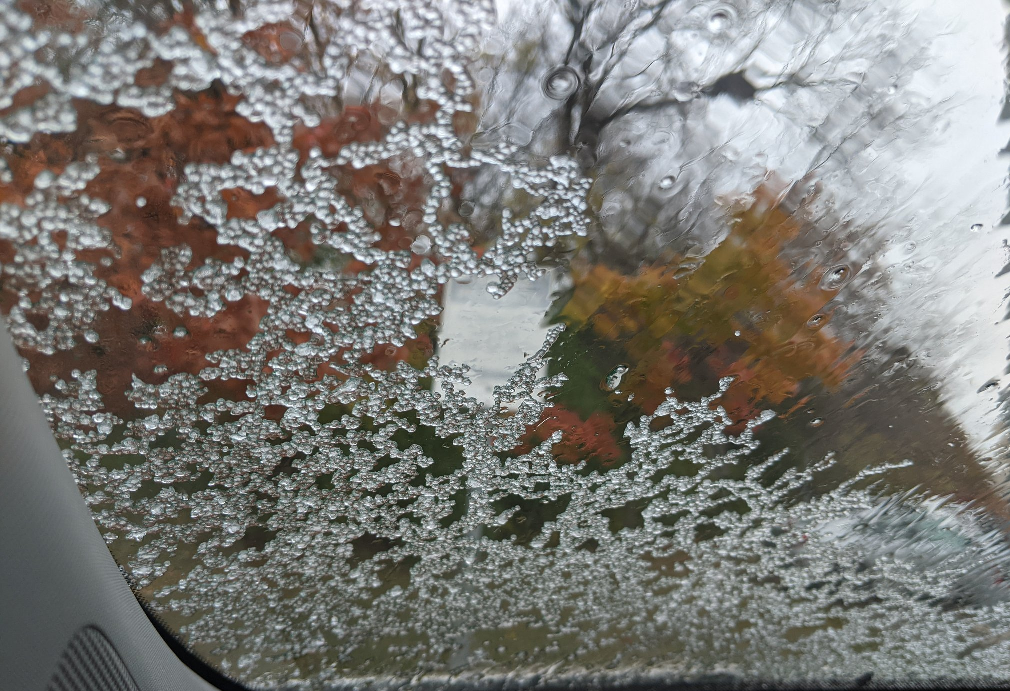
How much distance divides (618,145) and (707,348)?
34 centimetres

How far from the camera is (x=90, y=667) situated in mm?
685

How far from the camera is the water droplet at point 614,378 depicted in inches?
33.1

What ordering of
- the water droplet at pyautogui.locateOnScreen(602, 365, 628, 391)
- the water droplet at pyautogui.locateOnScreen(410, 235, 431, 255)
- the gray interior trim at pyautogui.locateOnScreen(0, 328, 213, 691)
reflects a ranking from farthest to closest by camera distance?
the water droplet at pyautogui.locateOnScreen(602, 365, 628, 391) → the water droplet at pyautogui.locateOnScreen(410, 235, 431, 255) → the gray interior trim at pyautogui.locateOnScreen(0, 328, 213, 691)

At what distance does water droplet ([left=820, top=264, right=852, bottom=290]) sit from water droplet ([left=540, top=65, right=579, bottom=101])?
1.39 feet

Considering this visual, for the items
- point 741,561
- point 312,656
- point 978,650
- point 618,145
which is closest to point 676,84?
point 618,145

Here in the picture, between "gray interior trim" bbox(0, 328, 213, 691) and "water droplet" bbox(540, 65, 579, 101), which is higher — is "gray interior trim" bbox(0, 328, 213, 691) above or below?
below

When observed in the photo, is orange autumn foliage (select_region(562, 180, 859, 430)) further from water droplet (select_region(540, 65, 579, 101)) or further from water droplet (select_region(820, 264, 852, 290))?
water droplet (select_region(540, 65, 579, 101))

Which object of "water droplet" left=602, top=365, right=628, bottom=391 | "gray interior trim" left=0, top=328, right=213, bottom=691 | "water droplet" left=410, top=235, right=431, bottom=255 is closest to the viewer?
"gray interior trim" left=0, top=328, right=213, bottom=691

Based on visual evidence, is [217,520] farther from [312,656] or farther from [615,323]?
[615,323]

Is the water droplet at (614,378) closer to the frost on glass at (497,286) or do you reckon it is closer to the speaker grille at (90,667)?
the frost on glass at (497,286)

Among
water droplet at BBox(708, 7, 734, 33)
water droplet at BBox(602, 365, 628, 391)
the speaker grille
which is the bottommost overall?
the speaker grille

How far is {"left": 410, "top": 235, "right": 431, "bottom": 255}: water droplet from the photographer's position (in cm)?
67

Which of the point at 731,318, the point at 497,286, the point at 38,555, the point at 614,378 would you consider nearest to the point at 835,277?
the point at 731,318

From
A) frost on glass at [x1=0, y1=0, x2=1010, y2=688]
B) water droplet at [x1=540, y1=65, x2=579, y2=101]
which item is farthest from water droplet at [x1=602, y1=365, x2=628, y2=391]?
water droplet at [x1=540, y1=65, x2=579, y2=101]
